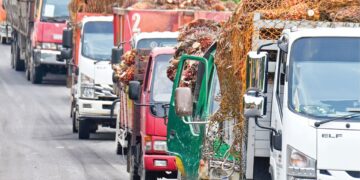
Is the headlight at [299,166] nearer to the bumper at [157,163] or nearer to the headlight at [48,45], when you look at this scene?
the bumper at [157,163]

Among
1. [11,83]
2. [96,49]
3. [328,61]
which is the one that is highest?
[328,61]

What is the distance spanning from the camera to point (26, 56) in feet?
140

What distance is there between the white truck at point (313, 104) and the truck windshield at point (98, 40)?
14992mm

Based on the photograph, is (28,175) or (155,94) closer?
(155,94)

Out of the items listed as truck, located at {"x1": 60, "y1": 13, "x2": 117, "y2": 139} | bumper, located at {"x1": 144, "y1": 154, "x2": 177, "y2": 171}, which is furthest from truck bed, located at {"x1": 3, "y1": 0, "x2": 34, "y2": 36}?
bumper, located at {"x1": 144, "y1": 154, "x2": 177, "y2": 171}

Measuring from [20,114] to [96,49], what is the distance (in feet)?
15.3

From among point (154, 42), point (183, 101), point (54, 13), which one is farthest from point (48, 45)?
point (183, 101)

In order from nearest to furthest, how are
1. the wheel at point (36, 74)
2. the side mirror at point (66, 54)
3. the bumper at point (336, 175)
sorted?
the bumper at point (336, 175), the side mirror at point (66, 54), the wheel at point (36, 74)

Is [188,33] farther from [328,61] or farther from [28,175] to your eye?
[328,61]

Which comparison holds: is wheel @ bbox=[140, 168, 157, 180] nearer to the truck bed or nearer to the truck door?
the truck door

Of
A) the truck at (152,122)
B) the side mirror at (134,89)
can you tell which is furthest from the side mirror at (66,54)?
the side mirror at (134,89)

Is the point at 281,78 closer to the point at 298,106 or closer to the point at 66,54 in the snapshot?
the point at 298,106

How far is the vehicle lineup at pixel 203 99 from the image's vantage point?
430 inches

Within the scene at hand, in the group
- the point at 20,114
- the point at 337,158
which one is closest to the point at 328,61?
the point at 337,158
